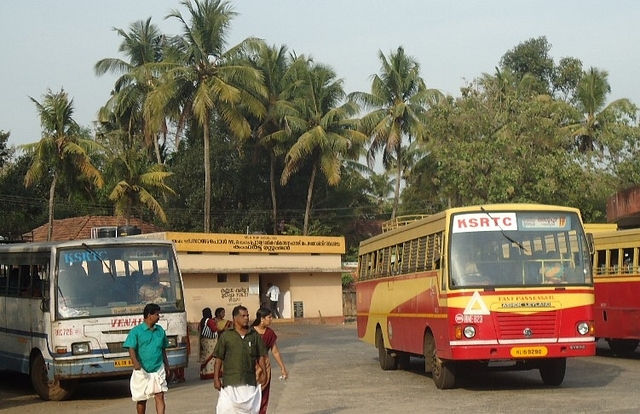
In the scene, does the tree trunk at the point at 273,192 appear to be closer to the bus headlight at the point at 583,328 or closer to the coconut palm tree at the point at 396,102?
the coconut palm tree at the point at 396,102

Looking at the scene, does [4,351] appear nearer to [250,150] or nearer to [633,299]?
[633,299]

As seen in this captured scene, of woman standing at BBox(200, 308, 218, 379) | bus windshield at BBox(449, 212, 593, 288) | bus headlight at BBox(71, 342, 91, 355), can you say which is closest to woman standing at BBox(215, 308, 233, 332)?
woman standing at BBox(200, 308, 218, 379)

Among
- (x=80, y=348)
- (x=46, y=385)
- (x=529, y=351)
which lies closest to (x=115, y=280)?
(x=80, y=348)

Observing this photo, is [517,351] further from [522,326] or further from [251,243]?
[251,243]

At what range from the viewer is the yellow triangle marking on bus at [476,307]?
15.5 metres

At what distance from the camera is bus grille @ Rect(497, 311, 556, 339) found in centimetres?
1549

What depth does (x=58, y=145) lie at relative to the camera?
45906 mm

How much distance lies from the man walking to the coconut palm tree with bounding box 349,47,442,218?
4914cm

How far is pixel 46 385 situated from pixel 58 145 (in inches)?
1141

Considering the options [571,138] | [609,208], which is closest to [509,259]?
[609,208]

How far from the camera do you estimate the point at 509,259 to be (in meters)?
15.9

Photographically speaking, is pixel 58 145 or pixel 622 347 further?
pixel 58 145

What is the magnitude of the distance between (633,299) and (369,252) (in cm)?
559

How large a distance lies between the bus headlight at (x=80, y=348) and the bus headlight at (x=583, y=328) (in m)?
7.67
